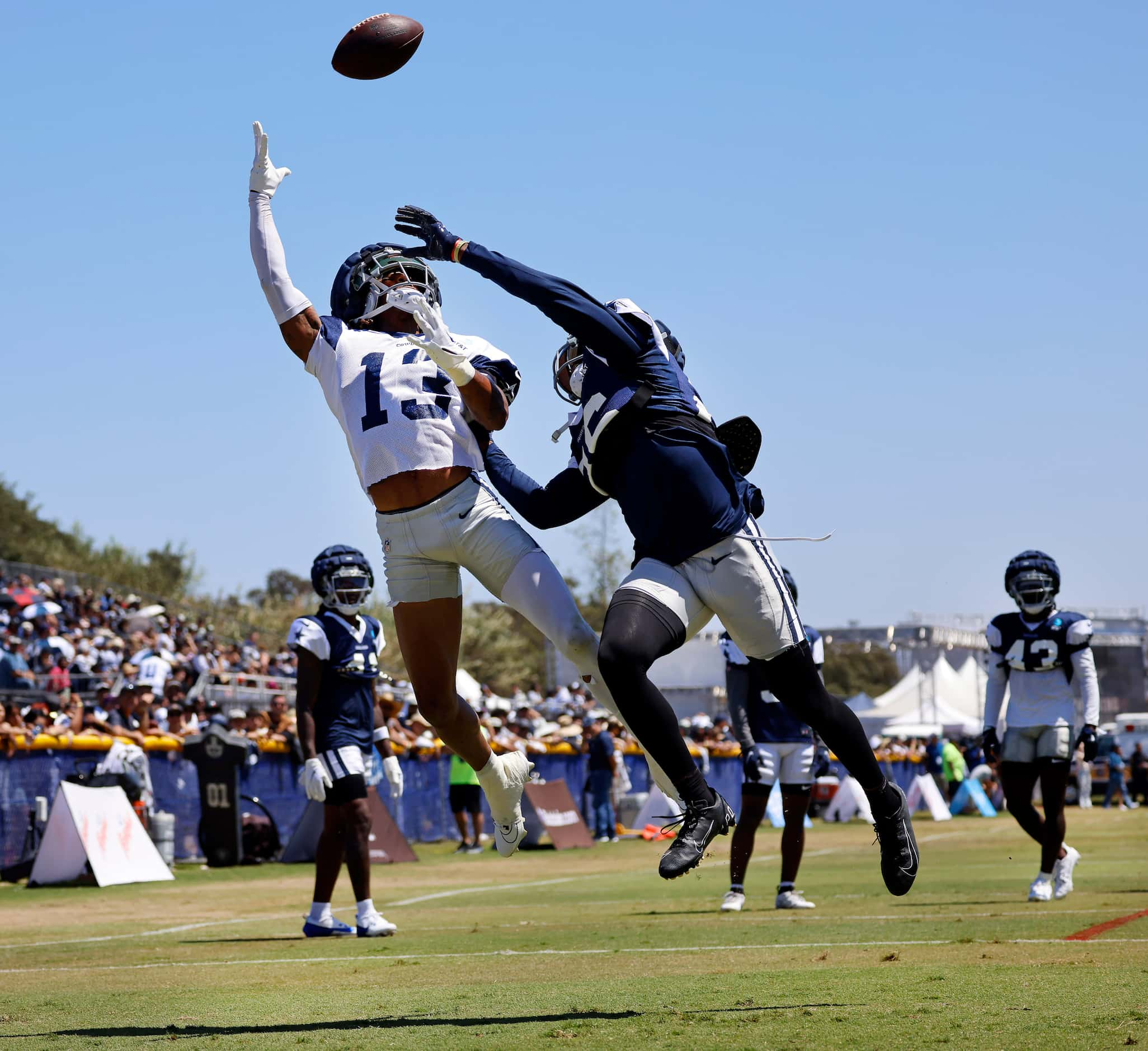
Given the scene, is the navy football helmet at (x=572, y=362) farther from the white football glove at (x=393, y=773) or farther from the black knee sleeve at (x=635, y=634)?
the white football glove at (x=393, y=773)

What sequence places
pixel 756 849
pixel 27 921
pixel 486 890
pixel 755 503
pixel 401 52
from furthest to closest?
pixel 756 849 → pixel 486 890 → pixel 27 921 → pixel 401 52 → pixel 755 503

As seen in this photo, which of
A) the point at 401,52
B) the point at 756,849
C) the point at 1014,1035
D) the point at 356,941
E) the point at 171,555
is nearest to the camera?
the point at 1014,1035

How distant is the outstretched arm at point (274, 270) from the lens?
6.63 meters

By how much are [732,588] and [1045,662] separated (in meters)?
A: 5.86

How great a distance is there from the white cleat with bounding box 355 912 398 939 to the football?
4899mm

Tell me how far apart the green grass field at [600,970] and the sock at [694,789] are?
28.0 inches

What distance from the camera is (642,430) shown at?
5.73 meters

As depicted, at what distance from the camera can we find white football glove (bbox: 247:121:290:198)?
6.74 metres

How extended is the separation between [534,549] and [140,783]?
1118 cm

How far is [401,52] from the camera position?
6680 mm

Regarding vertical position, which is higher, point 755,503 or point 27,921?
point 755,503

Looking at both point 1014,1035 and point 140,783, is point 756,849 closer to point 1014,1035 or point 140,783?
point 140,783

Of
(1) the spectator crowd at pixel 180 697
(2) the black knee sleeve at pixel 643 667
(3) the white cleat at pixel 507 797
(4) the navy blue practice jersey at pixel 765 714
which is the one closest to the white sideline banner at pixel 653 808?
(1) the spectator crowd at pixel 180 697

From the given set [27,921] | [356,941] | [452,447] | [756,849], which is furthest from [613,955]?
[756,849]
